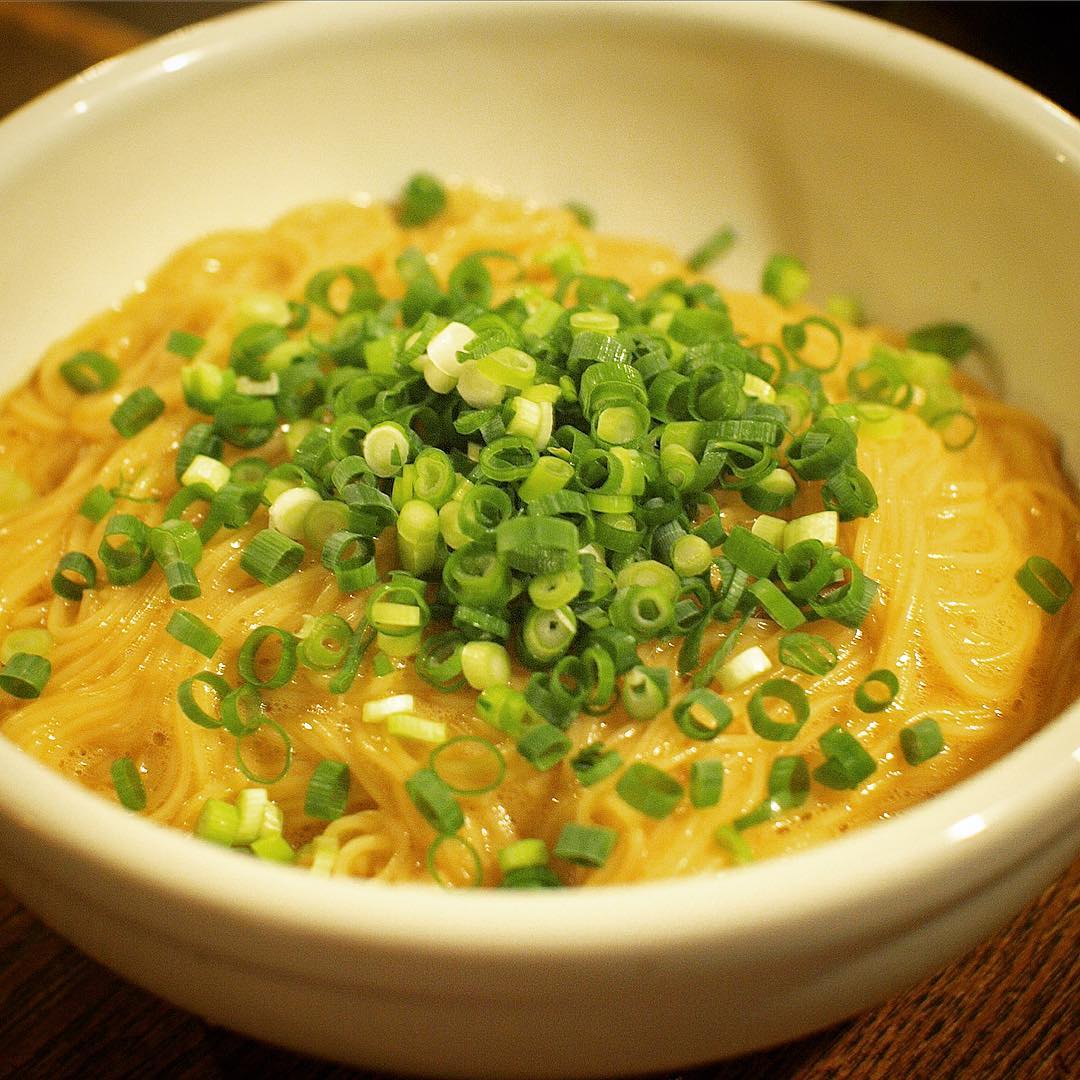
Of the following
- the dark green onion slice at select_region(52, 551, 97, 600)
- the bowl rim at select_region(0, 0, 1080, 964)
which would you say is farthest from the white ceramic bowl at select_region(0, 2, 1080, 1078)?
the dark green onion slice at select_region(52, 551, 97, 600)

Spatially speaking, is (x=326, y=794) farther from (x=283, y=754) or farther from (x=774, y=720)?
(x=774, y=720)

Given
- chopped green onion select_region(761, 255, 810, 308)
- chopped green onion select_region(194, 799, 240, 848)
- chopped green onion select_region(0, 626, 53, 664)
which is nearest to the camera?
chopped green onion select_region(194, 799, 240, 848)

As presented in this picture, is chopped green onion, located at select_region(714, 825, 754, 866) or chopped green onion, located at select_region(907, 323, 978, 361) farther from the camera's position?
chopped green onion, located at select_region(907, 323, 978, 361)

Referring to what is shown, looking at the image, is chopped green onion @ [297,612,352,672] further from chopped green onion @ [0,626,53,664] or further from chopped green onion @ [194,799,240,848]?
chopped green onion @ [0,626,53,664]

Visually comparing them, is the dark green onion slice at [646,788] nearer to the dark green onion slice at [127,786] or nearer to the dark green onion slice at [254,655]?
the dark green onion slice at [254,655]

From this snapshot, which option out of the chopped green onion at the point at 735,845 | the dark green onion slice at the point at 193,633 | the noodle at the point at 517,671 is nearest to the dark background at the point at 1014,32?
the noodle at the point at 517,671

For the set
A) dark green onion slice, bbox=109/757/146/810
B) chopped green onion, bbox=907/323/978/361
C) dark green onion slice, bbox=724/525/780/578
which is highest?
dark green onion slice, bbox=724/525/780/578
